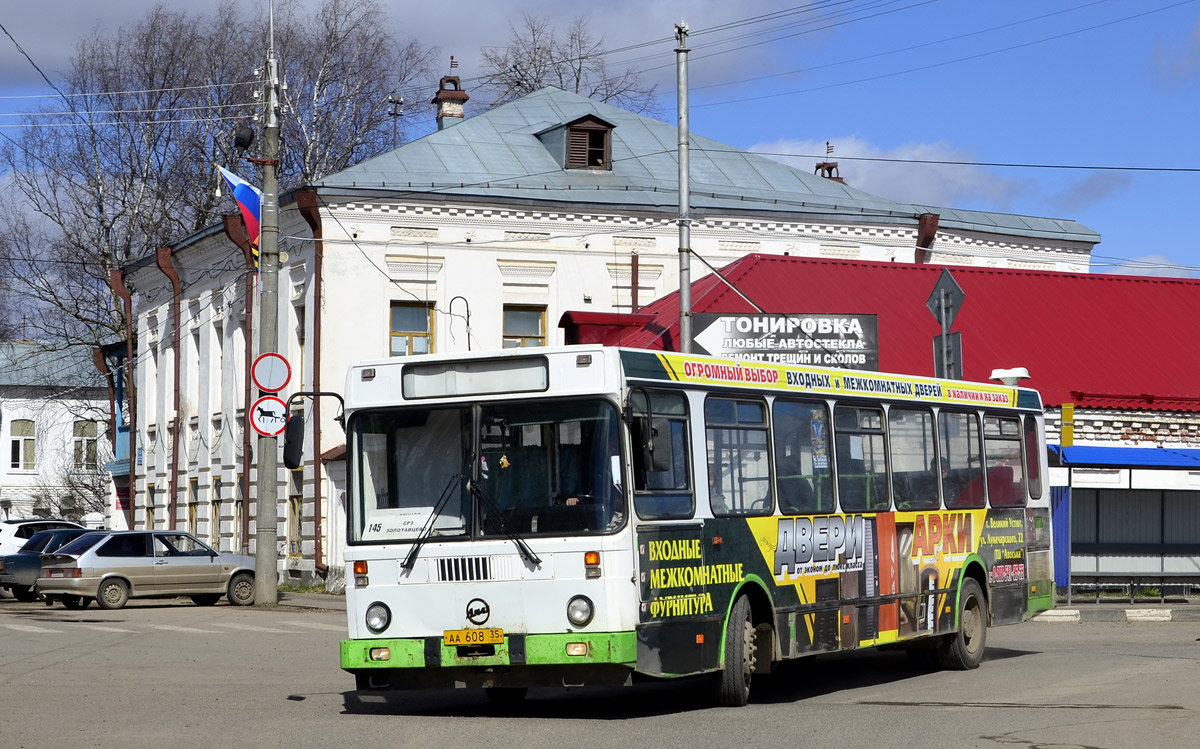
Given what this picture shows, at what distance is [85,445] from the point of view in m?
73.4

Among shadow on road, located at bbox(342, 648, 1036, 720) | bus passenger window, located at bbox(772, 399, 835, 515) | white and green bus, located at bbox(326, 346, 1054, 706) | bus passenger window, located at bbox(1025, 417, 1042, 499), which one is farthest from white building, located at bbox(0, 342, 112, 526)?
white and green bus, located at bbox(326, 346, 1054, 706)

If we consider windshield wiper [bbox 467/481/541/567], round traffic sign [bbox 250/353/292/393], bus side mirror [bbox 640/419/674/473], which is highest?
round traffic sign [bbox 250/353/292/393]

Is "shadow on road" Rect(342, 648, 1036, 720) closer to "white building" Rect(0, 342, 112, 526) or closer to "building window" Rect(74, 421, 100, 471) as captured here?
"white building" Rect(0, 342, 112, 526)

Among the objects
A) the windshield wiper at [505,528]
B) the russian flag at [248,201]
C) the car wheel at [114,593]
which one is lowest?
the car wheel at [114,593]

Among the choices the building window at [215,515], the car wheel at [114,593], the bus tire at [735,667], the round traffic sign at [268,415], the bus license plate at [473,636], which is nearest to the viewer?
the bus license plate at [473,636]

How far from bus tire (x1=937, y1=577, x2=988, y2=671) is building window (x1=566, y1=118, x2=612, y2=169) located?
76.7 feet

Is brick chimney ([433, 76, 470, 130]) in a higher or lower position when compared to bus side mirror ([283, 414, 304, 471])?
higher

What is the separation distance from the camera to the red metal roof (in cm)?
3077

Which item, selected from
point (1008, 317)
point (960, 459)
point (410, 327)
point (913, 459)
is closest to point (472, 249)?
point (410, 327)

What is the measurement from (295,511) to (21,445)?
44.2 m

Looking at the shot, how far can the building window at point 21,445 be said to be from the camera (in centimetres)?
7538

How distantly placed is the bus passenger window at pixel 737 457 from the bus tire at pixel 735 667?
76 cm

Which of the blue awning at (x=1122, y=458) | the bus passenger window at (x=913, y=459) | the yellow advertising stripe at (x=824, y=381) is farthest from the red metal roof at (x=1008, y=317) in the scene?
the bus passenger window at (x=913, y=459)

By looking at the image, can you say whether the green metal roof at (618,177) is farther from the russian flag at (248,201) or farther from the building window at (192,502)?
the building window at (192,502)
